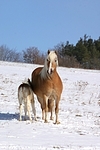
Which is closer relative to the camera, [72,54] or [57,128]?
[57,128]

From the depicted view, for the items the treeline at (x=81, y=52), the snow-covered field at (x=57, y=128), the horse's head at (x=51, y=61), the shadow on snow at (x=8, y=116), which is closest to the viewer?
the snow-covered field at (x=57, y=128)

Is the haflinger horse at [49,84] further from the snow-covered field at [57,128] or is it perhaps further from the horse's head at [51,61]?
the snow-covered field at [57,128]

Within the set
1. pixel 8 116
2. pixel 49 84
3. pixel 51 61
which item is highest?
pixel 51 61

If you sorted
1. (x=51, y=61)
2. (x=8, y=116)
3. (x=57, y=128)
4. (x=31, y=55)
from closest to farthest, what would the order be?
(x=57, y=128), (x=51, y=61), (x=8, y=116), (x=31, y=55)

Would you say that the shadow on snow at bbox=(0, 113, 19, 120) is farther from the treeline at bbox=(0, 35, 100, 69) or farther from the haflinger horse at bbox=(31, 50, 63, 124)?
the treeline at bbox=(0, 35, 100, 69)

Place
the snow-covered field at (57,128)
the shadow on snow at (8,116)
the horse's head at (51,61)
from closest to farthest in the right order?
the snow-covered field at (57,128), the horse's head at (51,61), the shadow on snow at (8,116)

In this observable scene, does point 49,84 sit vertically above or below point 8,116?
above

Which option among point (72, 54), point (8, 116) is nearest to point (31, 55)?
point (72, 54)

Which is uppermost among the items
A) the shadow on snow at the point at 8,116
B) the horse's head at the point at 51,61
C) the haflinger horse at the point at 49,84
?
the horse's head at the point at 51,61

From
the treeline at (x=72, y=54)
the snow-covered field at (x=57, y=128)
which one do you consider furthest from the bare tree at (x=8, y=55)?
the snow-covered field at (x=57, y=128)

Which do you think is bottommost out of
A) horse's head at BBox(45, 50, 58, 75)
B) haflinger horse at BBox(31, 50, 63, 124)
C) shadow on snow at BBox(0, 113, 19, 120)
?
shadow on snow at BBox(0, 113, 19, 120)

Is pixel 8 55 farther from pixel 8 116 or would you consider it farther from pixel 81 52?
pixel 8 116

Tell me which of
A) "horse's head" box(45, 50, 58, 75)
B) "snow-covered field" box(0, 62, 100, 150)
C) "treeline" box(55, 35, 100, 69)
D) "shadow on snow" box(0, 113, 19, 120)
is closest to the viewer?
"snow-covered field" box(0, 62, 100, 150)

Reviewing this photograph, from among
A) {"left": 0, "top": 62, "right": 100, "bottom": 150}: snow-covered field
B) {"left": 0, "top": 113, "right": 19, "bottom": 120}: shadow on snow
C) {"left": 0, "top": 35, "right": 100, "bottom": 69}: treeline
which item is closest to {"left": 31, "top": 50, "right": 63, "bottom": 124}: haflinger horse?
{"left": 0, "top": 62, "right": 100, "bottom": 150}: snow-covered field
